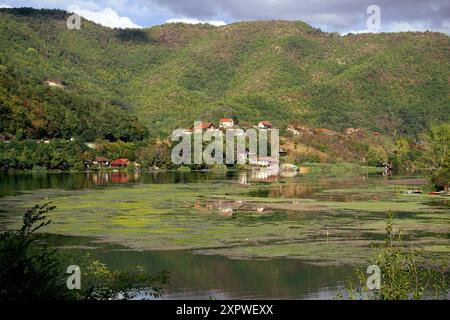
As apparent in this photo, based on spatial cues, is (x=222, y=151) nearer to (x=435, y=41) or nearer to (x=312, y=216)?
(x=312, y=216)

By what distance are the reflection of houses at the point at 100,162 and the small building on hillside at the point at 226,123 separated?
86.3ft

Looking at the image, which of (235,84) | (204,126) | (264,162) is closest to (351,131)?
(204,126)

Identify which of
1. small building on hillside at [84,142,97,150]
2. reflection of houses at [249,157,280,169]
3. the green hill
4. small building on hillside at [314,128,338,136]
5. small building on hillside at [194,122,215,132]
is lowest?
reflection of houses at [249,157,280,169]

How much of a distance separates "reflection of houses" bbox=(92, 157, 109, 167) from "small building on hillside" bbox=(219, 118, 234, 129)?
86.3 ft

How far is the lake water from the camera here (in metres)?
18.7

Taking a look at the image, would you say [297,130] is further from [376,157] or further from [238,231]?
[238,231]

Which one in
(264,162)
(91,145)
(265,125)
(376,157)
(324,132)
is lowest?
(264,162)

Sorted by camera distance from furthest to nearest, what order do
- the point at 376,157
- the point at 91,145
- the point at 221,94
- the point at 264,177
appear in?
the point at 221,94 → the point at 376,157 → the point at 91,145 → the point at 264,177

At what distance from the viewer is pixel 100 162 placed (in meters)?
87.0

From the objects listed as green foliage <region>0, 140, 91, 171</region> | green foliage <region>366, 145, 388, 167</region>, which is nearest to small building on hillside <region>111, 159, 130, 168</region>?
green foliage <region>0, 140, 91, 171</region>

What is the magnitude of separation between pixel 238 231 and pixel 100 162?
62.0 m

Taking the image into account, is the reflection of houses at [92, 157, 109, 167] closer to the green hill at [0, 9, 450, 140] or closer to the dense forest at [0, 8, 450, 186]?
the dense forest at [0, 8, 450, 186]
